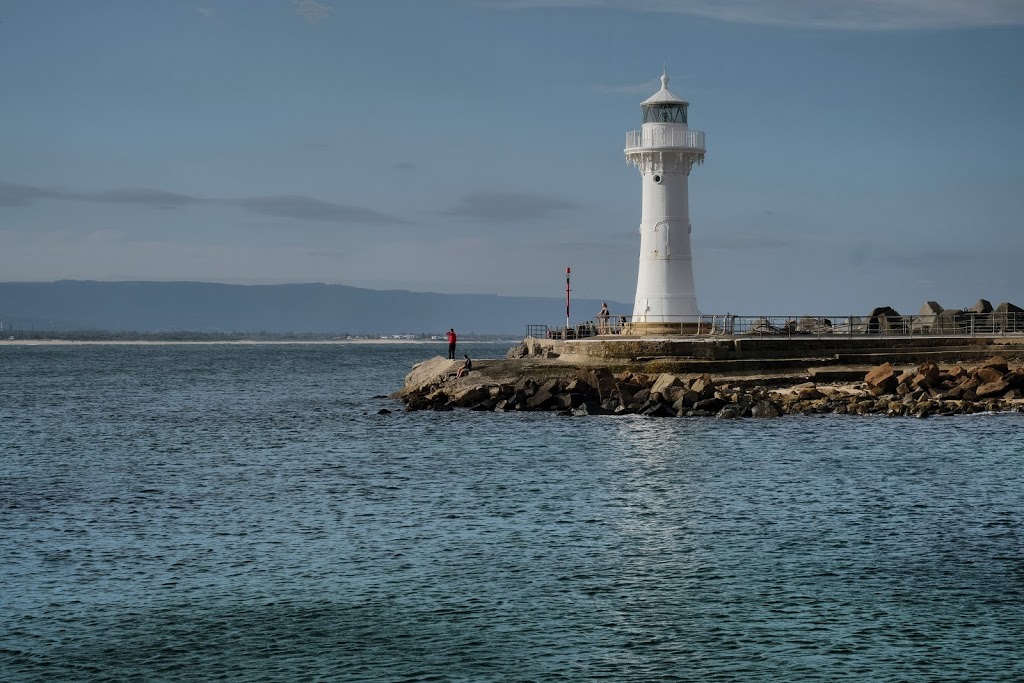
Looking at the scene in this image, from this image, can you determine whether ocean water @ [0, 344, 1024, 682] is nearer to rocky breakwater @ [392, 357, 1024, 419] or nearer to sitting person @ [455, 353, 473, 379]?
rocky breakwater @ [392, 357, 1024, 419]

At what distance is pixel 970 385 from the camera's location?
3822 centimetres

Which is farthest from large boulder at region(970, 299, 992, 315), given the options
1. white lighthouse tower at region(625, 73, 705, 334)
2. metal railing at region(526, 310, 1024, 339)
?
white lighthouse tower at region(625, 73, 705, 334)

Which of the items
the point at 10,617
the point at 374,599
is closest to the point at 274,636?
the point at 374,599

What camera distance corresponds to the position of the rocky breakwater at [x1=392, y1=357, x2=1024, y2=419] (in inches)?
1449

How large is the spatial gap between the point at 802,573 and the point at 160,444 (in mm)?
23255

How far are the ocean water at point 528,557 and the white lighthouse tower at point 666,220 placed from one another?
41.9 feet

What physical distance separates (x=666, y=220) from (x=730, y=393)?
33.0 ft

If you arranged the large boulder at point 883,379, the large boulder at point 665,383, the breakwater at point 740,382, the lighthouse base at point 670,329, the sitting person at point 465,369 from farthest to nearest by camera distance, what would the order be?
1. the lighthouse base at point 670,329
2. the sitting person at point 465,369
3. the large boulder at point 883,379
4. the large boulder at point 665,383
5. the breakwater at point 740,382

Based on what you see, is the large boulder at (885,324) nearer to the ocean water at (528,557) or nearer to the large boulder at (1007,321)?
the large boulder at (1007,321)

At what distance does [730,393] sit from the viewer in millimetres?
38312

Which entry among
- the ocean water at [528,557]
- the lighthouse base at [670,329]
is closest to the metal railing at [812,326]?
the lighthouse base at [670,329]

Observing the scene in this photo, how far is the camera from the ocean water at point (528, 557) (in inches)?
502

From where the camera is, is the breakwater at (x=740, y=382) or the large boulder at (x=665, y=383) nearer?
the breakwater at (x=740, y=382)

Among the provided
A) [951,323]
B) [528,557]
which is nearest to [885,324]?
[951,323]
